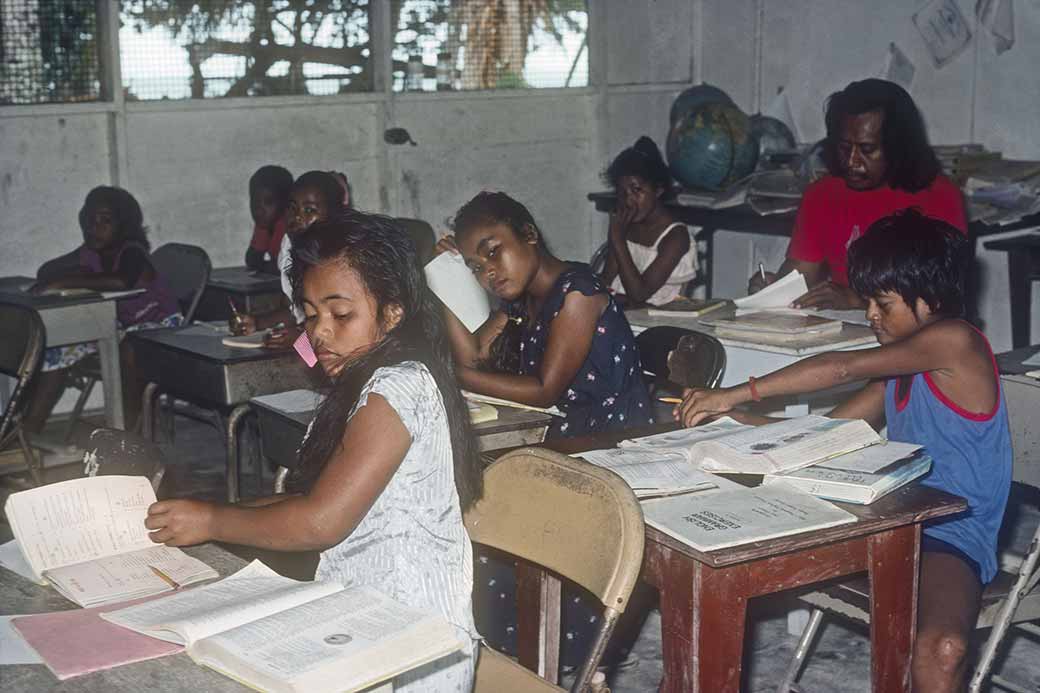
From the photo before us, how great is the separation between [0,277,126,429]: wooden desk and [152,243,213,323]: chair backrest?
45 cm

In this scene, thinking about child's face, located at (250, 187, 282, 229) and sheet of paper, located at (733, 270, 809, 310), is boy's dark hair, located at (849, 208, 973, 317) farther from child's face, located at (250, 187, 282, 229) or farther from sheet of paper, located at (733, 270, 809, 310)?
child's face, located at (250, 187, 282, 229)

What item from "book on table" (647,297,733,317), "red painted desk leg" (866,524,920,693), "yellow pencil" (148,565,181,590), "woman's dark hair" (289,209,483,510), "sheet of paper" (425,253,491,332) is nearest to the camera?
"yellow pencil" (148,565,181,590)

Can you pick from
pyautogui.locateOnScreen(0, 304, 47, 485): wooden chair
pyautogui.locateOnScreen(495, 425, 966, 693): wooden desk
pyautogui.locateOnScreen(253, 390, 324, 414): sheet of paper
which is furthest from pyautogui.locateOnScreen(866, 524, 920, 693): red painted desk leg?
pyautogui.locateOnScreen(0, 304, 47, 485): wooden chair

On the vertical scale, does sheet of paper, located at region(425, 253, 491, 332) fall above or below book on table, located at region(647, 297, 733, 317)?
above

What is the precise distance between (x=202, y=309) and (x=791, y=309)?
2.89 metres

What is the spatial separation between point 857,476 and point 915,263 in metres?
0.55

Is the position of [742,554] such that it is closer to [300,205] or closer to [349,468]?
[349,468]

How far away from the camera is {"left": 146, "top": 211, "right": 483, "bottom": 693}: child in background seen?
5.62 feet

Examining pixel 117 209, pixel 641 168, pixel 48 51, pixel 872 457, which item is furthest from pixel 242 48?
pixel 872 457

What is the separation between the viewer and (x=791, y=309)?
146 inches

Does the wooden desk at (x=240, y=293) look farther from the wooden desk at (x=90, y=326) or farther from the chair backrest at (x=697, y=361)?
the chair backrest at (x=697, y=361)

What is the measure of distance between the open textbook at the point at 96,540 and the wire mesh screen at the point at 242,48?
4.58 metres

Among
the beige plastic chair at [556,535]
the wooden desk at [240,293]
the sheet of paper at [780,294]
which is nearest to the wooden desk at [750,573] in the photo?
the beige plastic chair at [556,535]

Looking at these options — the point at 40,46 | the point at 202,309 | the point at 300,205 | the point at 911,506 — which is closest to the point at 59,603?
the point at 911,506
